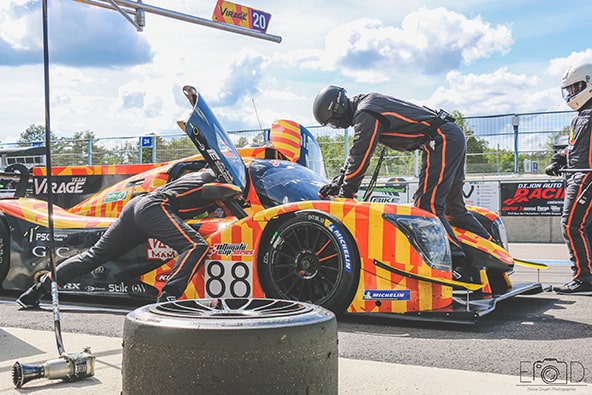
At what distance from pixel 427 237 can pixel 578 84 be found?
11.0ft

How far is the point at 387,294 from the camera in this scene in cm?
503

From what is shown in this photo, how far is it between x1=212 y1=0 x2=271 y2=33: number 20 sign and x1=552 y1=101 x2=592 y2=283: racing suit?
16.0 metres

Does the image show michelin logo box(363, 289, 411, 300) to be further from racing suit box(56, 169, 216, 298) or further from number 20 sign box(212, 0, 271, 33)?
number 20 sign box(212, 0, 271, 33)

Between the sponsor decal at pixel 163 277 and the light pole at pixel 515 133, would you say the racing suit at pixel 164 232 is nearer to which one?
A: the sponsor decal at pixel 163 277

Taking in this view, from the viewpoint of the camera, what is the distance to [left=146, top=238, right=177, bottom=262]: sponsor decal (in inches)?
232

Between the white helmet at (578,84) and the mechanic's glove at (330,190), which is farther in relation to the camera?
the white helmet at (578,84)

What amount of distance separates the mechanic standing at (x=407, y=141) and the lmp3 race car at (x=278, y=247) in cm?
23

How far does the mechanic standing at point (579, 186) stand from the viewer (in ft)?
23.1

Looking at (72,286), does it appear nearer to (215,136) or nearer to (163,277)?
(163,277)

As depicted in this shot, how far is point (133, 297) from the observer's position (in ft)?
19.9

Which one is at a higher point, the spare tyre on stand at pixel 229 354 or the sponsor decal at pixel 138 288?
the spare tyre on stand at pixel 229 354

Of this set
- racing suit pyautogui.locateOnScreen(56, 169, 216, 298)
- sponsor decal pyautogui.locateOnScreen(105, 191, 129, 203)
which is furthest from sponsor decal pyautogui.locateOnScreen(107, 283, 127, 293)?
sponsor decal pyautogui.locateOnScreen(105, 191, 129, 203)

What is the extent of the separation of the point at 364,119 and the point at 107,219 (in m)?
2.50

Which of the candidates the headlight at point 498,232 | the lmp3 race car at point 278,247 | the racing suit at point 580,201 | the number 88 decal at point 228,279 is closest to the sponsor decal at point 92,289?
the lmp3 race car at point 278,247
